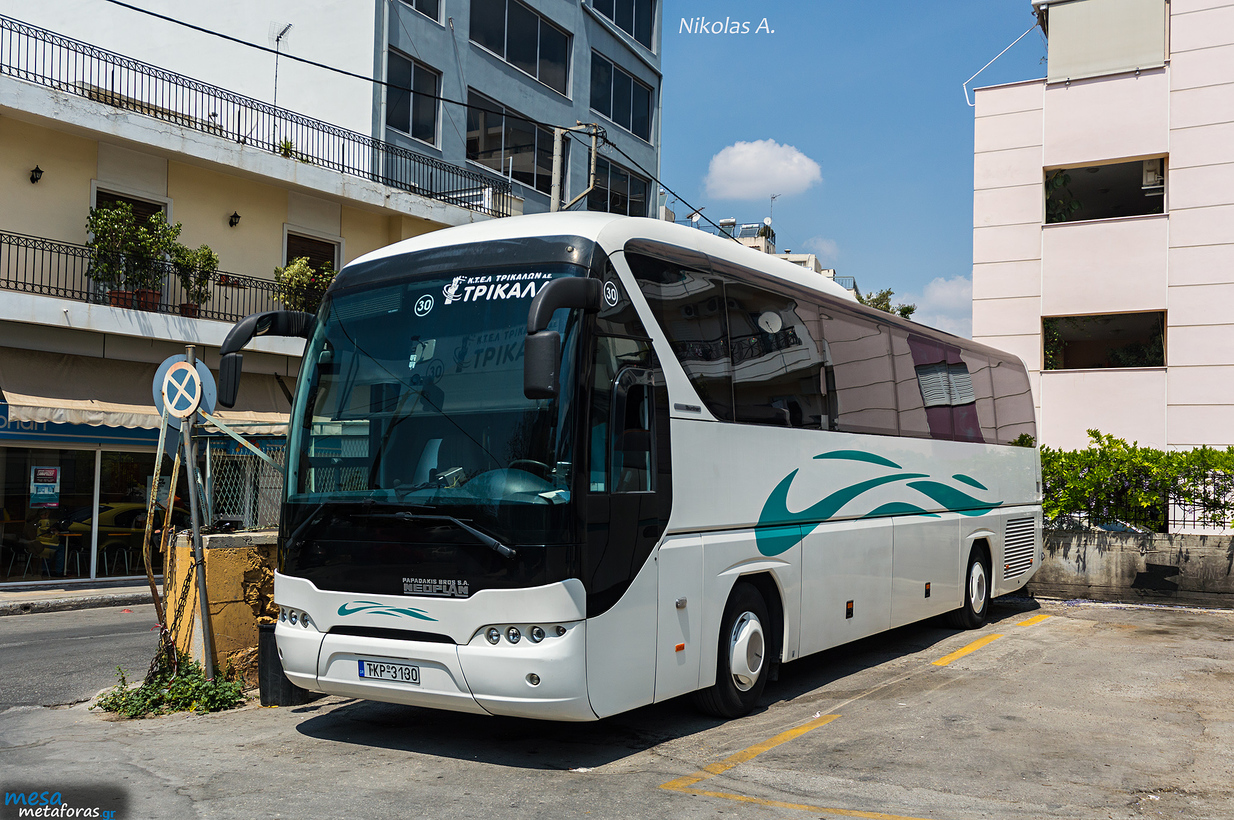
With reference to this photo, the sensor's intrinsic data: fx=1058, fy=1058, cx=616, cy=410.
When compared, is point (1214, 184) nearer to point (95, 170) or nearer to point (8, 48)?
point (95, 170)

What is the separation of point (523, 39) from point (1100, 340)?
17022mm

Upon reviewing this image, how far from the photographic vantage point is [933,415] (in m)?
11.8

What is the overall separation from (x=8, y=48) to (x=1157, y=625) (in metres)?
22.0

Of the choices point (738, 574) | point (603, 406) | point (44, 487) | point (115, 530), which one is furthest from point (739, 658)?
point (115, 530)

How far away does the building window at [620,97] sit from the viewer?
32.8m

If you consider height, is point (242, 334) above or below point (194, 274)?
below

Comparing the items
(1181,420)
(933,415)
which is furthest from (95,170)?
(1181,420)

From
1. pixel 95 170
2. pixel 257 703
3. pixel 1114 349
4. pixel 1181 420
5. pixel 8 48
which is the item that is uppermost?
pixel 8 48

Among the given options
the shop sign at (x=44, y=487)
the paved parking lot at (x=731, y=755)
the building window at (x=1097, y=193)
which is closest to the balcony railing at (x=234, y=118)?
the shop sign at (x=44, y=487)

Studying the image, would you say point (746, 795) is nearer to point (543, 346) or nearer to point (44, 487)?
point (543, 346)

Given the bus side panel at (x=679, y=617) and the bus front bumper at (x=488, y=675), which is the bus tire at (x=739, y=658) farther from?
the bus front bumper at (x=488, y=675)

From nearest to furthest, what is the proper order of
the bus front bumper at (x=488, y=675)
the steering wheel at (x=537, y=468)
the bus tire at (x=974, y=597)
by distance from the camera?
the bus front bumper at (x=488, y=675)
the steering wheel at (x=537, y=468)
the bus tire at (x=974, y=597)

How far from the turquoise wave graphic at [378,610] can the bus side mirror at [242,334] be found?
5.91 feet

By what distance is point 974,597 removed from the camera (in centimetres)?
1278
